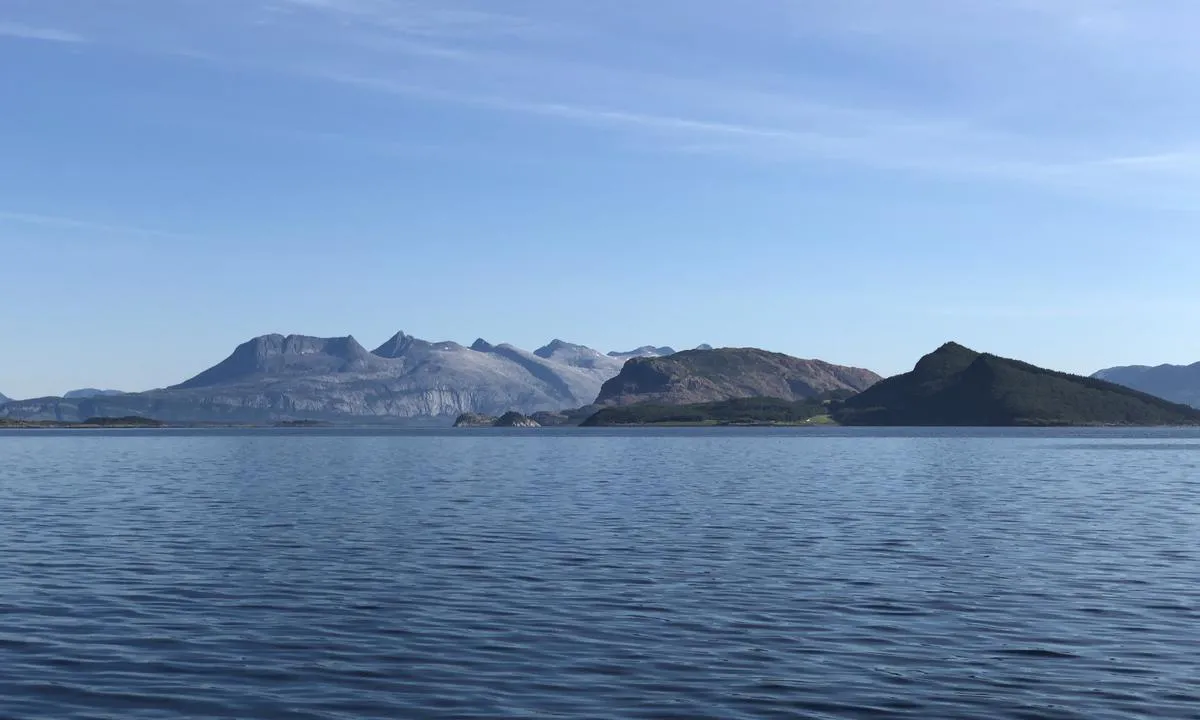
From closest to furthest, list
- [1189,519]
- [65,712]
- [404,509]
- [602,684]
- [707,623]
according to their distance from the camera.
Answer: [65,712]
[602,684]
[707,623]
[1189,519]
[404,509]

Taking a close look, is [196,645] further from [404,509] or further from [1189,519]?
[1189,519]

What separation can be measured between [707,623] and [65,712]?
63.9 ft

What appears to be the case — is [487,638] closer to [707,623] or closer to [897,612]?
[707,623]

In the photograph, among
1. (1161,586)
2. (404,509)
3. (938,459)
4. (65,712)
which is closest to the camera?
(65,712)

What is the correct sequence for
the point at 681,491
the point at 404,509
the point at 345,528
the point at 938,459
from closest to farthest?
the point at 345,528
the point at 404,509
the point at 681,491
the point at 938,459

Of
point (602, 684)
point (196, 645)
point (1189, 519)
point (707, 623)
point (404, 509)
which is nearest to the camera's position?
point (602, 684)

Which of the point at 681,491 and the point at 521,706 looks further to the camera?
the point at 681,491

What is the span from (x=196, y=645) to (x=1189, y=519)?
63.9m

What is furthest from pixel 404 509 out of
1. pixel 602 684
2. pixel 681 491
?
pixel 602 684

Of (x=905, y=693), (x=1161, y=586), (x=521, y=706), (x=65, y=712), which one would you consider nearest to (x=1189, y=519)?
(x=1161, y=586)

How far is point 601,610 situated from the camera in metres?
41.5

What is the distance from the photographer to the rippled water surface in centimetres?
2925

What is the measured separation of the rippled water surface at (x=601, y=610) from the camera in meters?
29.2

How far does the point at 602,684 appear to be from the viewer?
3044 cm
